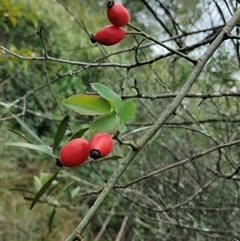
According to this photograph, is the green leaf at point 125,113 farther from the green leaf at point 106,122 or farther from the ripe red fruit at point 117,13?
the ripe red fruit at point 117,13

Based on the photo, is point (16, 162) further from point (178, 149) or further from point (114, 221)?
point (178, 149)

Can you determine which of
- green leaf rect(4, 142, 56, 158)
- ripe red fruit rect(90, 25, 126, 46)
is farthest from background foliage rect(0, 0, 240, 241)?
ripe red fruit rect(90, 25, 126, 46)

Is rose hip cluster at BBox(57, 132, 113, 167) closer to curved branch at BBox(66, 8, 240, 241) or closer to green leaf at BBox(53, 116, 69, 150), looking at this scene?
curved branch at BBox(66, 8, 240, 241)

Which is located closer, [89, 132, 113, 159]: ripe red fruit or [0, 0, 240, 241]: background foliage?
[89, 132, 113, 159]: ripe red fruit

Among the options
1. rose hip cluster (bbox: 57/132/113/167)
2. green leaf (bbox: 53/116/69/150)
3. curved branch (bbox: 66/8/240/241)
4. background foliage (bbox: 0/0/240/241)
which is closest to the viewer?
curved branch (bbox: 66/8/240/241)

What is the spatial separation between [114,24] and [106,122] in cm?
13

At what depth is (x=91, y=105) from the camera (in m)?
0.56

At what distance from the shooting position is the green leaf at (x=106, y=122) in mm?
542

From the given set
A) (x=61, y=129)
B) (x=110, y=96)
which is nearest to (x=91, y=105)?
(x=110, y=96)

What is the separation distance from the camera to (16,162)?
13.7 ft

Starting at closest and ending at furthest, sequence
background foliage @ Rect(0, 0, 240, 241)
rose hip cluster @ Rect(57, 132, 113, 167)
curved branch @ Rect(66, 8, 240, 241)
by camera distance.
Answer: curved branch @ Rect(66, 8, 240, 241)
rose hip cluster @ Rect(57, 132, 113, 167)
background foliage @ Rect(0, 0, 240, 241)

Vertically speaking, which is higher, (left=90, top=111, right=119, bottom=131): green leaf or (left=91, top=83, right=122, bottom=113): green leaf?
(left=91, top=83, right=122, bottom=113): green leaf

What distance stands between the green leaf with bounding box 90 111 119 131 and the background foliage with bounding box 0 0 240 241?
96 mm

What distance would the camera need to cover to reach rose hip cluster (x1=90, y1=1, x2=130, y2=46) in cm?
60
